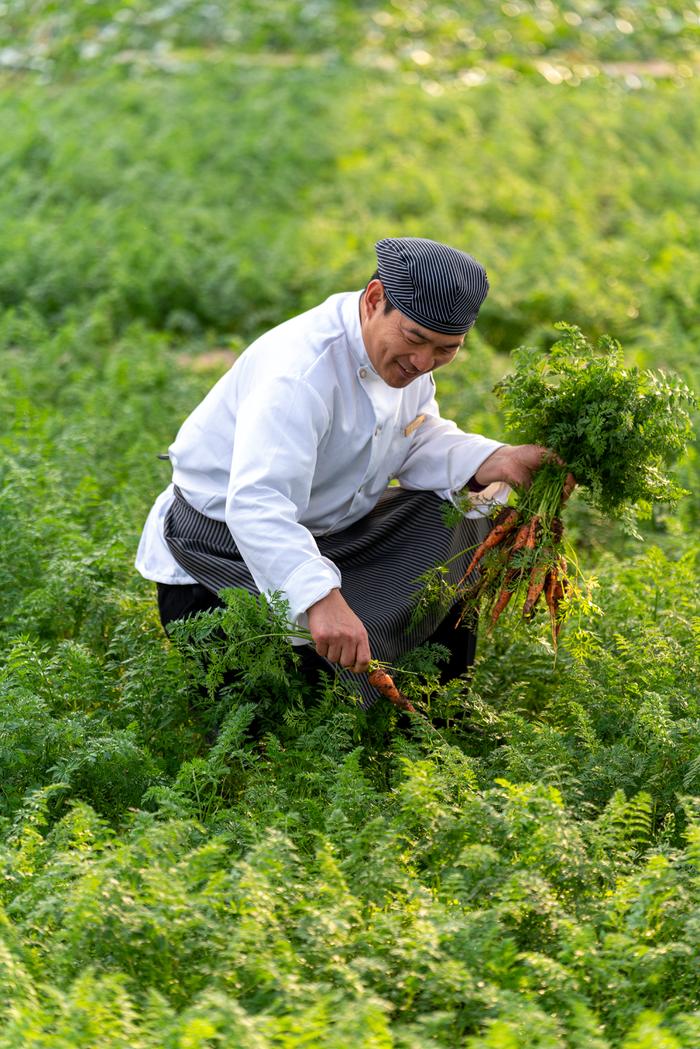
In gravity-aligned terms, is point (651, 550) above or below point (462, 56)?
above

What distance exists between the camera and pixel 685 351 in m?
6.69

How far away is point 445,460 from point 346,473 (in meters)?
0.35

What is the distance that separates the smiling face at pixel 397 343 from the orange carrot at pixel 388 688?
30.8 inches

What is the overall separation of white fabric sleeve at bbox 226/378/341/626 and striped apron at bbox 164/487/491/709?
8.5 inches

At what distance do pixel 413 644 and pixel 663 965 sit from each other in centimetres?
137

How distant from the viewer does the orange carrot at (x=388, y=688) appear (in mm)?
3643

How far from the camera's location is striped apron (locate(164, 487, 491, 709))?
12.3ft

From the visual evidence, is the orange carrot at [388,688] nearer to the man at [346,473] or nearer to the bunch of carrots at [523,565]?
the man at [346,473]

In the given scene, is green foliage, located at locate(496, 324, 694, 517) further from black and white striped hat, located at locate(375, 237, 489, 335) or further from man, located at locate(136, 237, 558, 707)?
black and white striped hat, located at locate(375, 237, 489, 335)

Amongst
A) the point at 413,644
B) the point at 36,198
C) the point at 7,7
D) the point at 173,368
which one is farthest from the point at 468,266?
the point at 7,7

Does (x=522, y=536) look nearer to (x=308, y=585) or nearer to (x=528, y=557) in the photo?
(x=528, y=557)

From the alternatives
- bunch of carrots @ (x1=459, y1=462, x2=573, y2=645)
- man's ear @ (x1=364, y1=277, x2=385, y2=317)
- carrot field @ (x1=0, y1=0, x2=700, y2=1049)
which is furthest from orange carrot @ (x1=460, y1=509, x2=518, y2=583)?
man's ear @ (x1=364, y1=277, x2=385, y2=317)

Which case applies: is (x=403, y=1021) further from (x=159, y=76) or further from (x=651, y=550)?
(x=159, y=76)

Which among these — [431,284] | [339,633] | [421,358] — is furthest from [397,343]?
[339,633]
